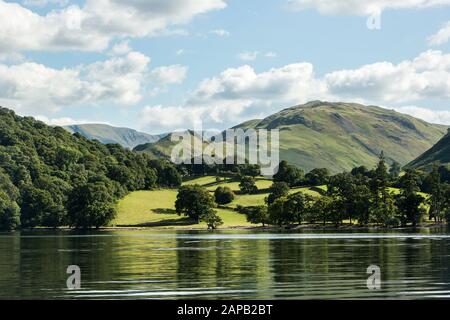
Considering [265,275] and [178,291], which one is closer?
[178,291]

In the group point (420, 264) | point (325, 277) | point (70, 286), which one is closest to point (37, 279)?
point (70, 286)

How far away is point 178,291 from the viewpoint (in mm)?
50094
